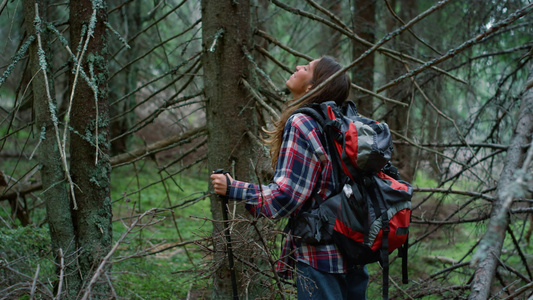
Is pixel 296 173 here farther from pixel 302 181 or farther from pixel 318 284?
pixel 318 284

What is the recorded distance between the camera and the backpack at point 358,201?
2.12 m

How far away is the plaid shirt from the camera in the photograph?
7.30 feet

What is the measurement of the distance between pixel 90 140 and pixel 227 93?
1138 mm

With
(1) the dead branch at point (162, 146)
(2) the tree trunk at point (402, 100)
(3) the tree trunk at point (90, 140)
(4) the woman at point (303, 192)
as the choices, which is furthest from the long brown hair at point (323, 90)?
(1) the dead branch at point (162, 146)

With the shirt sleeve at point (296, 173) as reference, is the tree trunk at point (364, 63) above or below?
above

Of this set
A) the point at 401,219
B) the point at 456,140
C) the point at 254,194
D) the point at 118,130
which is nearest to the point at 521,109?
the point at 456,140

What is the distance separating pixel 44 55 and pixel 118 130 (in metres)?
8.33

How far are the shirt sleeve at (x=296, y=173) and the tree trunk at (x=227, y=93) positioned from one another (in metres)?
1.20

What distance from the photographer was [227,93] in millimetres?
3486

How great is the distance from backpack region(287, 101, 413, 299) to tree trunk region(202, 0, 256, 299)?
1.31m

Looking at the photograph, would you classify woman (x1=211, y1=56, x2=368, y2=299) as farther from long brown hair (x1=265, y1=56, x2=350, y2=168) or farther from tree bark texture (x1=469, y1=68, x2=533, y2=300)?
tree bark texture (x1=469, y1=68, x2=533, y2=300)

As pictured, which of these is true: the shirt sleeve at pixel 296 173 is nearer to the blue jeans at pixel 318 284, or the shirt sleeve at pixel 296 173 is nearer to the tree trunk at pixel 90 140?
the blue jeans at pixel 318 284

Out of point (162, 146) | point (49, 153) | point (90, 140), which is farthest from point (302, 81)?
point (162, 146)

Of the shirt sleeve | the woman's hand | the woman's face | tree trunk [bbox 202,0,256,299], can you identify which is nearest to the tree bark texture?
the shirt sleeve
